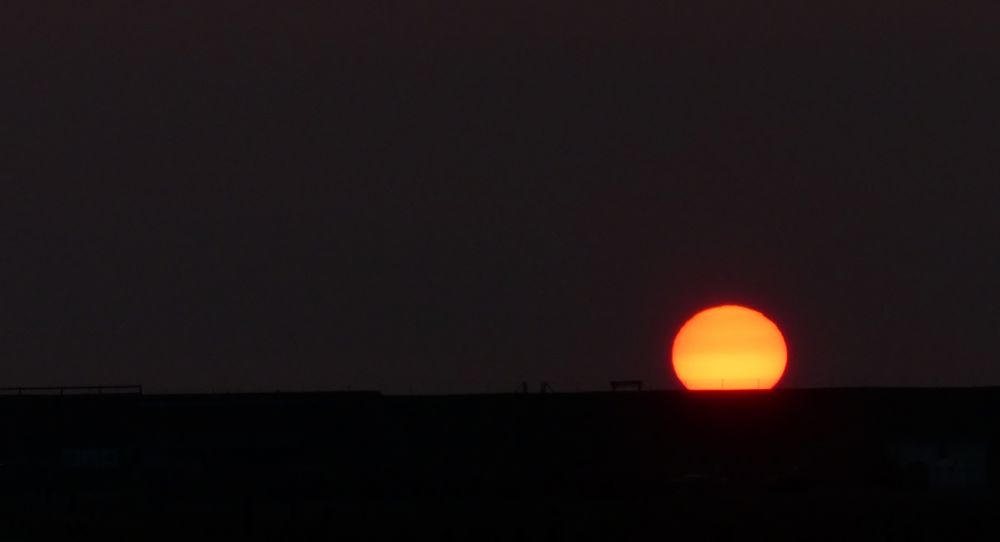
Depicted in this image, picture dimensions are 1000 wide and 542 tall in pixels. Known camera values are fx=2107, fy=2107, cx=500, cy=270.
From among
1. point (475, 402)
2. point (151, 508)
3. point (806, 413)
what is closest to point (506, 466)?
point (475, 402)

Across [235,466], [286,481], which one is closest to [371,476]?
[286,481]

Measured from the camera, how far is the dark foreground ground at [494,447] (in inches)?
2884

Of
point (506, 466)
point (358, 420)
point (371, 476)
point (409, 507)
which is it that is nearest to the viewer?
point (409, 507)

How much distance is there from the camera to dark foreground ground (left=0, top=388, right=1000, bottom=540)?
240ft

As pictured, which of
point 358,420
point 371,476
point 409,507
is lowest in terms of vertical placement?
point 409,507

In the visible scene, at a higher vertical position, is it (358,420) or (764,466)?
(358,420)

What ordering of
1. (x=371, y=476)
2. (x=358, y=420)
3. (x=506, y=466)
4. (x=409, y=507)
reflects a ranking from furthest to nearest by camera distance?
1. (x=358, y=420)
2. (x=506, y=466)
3. (x=371, y=476)
4. (x=409, y=507)

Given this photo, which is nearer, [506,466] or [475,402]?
[506,466]

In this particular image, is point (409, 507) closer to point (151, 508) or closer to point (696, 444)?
point (151, 508)

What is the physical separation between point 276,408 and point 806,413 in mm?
21774

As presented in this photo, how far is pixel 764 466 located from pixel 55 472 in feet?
91.3

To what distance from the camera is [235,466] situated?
84.1 meters

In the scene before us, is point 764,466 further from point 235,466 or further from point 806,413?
point 235,466

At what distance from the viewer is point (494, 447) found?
3391 inches
